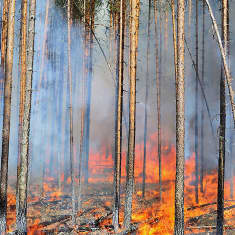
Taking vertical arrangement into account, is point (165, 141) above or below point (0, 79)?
below

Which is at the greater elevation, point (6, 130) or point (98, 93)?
point (98, 93)

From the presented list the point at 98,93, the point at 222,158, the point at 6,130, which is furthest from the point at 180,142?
the point at 98,93

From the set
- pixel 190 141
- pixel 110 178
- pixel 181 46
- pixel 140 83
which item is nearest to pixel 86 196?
pixel 110 178

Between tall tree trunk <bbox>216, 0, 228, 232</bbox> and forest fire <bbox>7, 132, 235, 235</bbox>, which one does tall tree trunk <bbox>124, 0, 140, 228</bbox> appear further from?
tall tree trunk <bbox>216, 0, 228, 232</bbox>

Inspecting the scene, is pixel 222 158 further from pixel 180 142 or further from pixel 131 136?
pixel 131 136

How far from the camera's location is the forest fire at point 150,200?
11.2 metres

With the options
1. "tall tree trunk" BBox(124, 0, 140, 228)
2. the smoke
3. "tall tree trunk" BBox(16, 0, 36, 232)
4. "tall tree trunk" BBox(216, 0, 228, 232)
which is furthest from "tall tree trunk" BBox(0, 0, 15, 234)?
the smoke

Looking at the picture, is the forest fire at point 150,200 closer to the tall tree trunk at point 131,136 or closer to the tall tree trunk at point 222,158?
the tall tree trunk at point 131,136

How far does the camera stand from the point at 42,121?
85.0ft

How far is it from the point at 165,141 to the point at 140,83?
5928 mm

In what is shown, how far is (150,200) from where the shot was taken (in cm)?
1614

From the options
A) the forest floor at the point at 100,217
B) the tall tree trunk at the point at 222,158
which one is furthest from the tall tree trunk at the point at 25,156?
the tall tree trunk at the point at 222,158

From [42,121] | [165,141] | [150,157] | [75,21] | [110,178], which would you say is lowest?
[110,178]

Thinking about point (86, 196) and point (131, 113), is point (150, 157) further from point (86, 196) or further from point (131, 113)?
point (131, 113)
